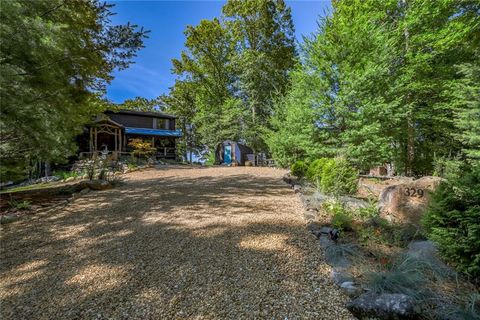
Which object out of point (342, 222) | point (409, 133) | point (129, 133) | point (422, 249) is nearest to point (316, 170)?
point (342, 222)

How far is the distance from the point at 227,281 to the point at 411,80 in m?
12.0

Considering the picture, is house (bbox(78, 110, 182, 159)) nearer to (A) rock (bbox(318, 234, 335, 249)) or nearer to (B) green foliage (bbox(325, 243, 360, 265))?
(A) rock (bbox(318, 234, 335, 249))

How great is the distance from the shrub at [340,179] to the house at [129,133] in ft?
52.5

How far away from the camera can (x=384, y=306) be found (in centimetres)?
175

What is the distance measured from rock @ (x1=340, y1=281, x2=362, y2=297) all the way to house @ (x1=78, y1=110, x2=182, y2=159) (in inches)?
715

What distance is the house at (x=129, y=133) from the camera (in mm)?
17594

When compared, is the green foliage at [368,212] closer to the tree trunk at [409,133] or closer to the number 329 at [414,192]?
the number 329 at [414,192]

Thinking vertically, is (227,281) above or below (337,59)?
below

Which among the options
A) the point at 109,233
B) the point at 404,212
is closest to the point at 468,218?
the point at 404,212

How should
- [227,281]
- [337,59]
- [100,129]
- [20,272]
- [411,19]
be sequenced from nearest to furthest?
[227,281], [20,272], [337,59], [411,19], [100,129]

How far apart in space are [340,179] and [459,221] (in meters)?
3.40

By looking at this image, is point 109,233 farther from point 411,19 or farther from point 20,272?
point 411,19

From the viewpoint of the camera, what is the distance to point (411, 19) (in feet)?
32.3

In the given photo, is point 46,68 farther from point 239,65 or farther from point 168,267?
point 239,65
